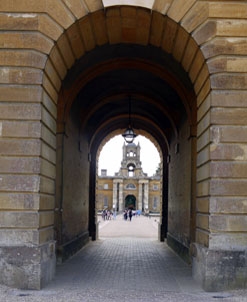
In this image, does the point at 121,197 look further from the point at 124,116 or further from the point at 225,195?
the point at 225,195

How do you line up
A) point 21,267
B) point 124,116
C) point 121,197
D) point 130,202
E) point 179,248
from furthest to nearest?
point 130,202 → point 121,197 → point 124,116 → point 179,248 → point 21,267

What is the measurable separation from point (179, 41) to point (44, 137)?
11.7 feet

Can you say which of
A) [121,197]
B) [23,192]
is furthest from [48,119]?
[121,197]

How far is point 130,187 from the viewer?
286ft

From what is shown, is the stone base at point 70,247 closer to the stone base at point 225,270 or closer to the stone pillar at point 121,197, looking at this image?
the stone base at point 225,270

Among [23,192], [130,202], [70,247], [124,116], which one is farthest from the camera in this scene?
[130,202]

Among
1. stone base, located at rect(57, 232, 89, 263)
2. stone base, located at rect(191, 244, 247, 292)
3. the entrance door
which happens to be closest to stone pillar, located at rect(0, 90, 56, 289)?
stone base, located at rect(191, 244, 247, 292)

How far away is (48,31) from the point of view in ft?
27.0

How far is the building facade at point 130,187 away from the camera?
8538cm

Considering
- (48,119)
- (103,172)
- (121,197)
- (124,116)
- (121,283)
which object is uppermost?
(103,172)

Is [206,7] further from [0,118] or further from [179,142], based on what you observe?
[179,142]

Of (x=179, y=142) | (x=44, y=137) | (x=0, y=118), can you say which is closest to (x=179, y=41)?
(x=44, y=137)

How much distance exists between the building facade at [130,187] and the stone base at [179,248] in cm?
6748

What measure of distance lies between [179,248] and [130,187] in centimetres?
7317
